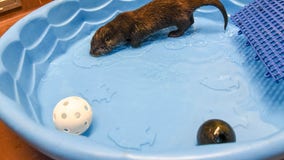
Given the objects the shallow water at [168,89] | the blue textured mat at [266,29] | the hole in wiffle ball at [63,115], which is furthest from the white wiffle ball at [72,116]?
the blue textured mat at [266,29]

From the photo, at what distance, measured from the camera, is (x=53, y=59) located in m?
1.59

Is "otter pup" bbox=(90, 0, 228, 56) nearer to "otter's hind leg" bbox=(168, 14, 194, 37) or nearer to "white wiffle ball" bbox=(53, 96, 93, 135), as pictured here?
"otter's hind leg" bbox=(168, 14, 194, 37)

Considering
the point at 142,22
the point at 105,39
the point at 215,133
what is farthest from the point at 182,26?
the point at 215,133

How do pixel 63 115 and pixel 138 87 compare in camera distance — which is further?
pixel 138 87

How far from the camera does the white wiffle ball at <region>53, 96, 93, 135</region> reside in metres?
1.06

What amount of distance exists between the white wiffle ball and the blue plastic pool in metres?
0.05

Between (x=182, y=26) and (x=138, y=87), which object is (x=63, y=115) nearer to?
(x=138, y=87)

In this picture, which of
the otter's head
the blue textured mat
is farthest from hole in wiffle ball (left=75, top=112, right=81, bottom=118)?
the blue textured mat

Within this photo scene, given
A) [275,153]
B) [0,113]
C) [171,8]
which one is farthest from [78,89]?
[275,153]

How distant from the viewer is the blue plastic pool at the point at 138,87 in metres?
0.91

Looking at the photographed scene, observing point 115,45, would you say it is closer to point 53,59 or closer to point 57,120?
point 53,59

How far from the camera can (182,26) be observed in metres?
1.63

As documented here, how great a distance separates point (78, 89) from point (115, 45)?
1.00 feet

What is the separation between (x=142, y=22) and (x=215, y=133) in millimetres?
747
